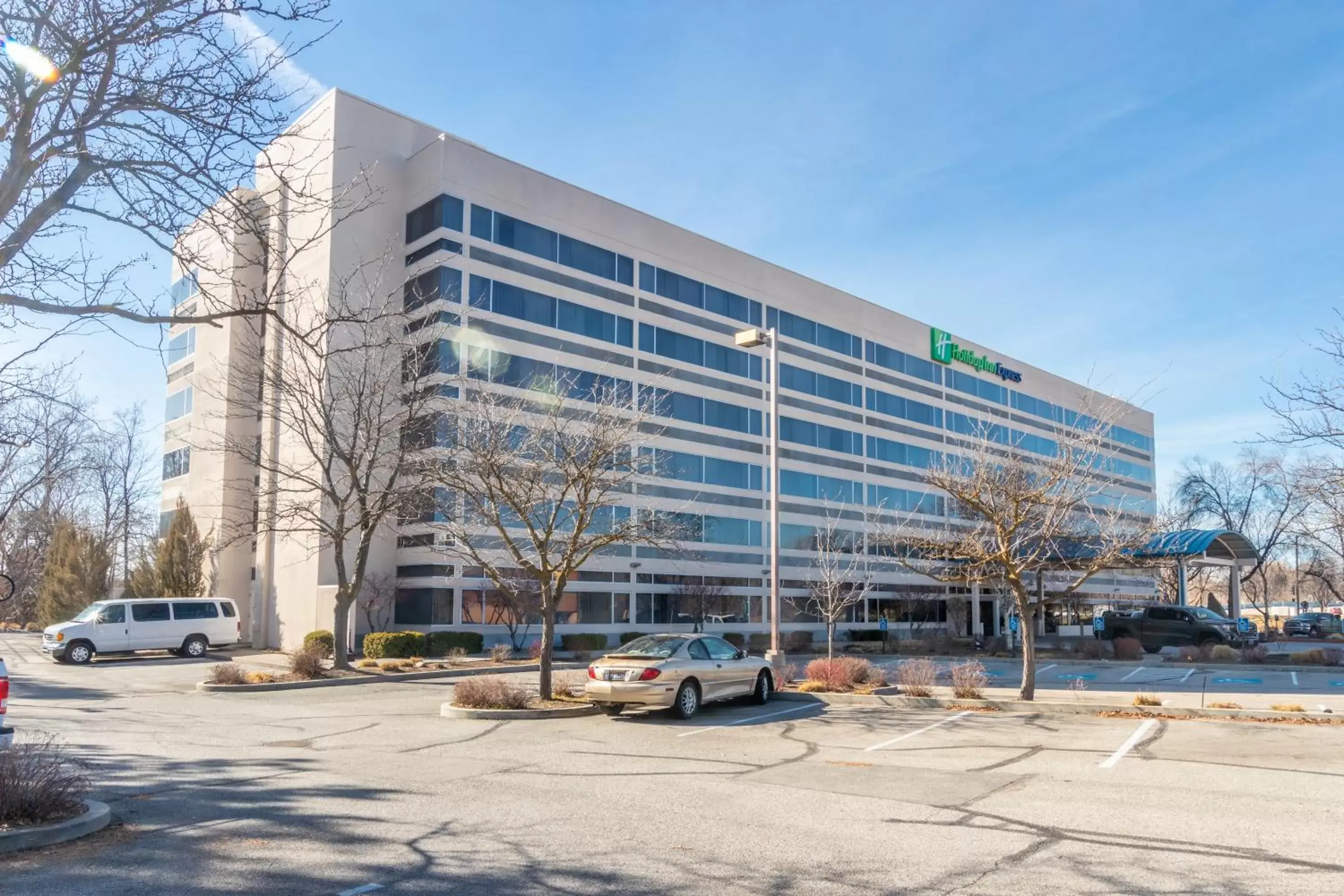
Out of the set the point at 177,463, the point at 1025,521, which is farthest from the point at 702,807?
the point at 177,463

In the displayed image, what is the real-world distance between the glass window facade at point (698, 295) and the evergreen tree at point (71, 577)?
28.7 m

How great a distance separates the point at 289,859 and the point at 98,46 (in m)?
6.02

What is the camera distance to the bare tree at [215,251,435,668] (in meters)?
25.8

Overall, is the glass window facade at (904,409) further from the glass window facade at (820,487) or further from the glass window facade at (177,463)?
the glass window facade at (177,463)

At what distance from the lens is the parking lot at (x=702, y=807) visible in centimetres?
689

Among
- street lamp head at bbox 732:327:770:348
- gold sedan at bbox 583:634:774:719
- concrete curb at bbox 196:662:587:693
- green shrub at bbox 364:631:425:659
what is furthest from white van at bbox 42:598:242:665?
street lamp head at bbox 732:327:770:348

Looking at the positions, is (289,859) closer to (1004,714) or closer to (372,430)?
(1004,714)

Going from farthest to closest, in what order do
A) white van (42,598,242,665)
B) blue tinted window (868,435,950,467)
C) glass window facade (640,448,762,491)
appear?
blue tinted window (868,435,950,467)
glass window facade (640,448,762,491)
white van (42,598,242,665)

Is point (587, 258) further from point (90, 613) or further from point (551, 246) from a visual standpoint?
point (90, 613)

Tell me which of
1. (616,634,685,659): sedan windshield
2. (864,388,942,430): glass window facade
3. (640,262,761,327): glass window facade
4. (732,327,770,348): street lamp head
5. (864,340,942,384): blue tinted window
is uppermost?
(640,262,761,327): glass window facade

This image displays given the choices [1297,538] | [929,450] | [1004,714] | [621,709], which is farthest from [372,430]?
[1297,538]

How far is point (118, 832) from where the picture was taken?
26.7ft

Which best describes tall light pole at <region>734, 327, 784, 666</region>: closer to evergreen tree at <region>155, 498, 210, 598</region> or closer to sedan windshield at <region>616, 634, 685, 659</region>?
sedan windshield at <region>616, 634, 685, 659</region>

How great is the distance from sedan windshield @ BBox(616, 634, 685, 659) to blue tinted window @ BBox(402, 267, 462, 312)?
71.8ft
